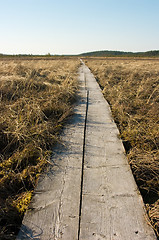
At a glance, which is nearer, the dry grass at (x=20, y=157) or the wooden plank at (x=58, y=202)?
the wooden plank at (x=58, y=202)

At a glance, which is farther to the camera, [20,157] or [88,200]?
[20,157]

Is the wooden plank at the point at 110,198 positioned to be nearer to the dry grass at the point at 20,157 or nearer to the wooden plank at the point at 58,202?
the wooden plank at the point at 58,202

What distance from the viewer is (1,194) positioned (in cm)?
152

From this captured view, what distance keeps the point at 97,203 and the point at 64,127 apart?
1.60 metres

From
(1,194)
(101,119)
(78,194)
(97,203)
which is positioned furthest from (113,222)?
(101,119)

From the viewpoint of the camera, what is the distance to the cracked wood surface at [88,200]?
1157 millimetres

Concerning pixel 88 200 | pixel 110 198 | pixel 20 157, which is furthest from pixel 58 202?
pixel 20 157

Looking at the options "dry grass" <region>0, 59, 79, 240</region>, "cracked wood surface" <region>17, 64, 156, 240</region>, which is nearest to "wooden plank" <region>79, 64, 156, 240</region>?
"cracked wood surface" <region>17, 64, 156, 240</region>

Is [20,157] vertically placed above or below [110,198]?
above

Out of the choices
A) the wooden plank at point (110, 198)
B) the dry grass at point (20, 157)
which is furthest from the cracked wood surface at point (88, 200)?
the dry grass at point (20, 157)

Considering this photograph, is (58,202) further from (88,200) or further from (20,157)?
(20,157)

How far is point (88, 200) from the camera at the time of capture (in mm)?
1391

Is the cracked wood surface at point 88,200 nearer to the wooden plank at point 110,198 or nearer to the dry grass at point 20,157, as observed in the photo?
the wooden plank at point 110,198

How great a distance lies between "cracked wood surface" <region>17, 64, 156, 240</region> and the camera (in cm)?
116
